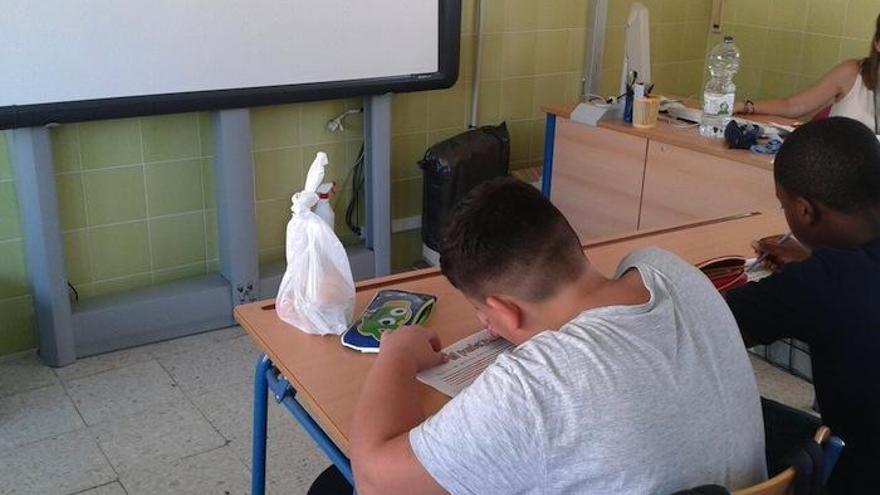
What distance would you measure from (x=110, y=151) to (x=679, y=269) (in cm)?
239

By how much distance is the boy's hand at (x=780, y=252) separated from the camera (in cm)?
192

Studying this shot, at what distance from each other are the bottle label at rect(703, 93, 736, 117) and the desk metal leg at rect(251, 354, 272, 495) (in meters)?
2.10

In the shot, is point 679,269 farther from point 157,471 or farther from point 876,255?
point 157,471

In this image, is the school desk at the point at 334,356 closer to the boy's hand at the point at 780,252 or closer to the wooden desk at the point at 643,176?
the boy's hand at the point at 780,252

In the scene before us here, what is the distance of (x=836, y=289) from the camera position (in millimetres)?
1333

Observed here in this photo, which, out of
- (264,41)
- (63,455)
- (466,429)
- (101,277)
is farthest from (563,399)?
(101,277)

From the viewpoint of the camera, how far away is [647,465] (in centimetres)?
97

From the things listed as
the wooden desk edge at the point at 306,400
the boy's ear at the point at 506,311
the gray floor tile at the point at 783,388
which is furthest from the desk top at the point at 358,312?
the gray floor tile at the point at 783,388

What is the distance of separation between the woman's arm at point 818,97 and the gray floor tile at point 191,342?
81.6 inches

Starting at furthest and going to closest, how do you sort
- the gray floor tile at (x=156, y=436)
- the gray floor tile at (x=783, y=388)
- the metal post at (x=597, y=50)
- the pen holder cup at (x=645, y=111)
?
the metal post at (x=597, y=50) → the pen holder cup at (x=645, y=111) → the gray floor tile at (x=783, y=388) → the gray floor tile at (x=156, y=436)

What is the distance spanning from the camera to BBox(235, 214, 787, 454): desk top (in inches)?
53.6

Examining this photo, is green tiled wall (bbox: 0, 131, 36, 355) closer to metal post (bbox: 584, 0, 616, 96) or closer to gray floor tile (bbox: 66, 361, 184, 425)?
gray floor tile (bbox: 66, 361, 184, 425)

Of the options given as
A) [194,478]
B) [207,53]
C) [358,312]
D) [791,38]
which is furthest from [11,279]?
[791,38]

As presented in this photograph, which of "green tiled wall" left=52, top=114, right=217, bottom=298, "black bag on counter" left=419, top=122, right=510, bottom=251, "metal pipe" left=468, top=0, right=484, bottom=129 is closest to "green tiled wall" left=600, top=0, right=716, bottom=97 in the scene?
"metal pipe" left=468, top=0, right=484, bottom=129
